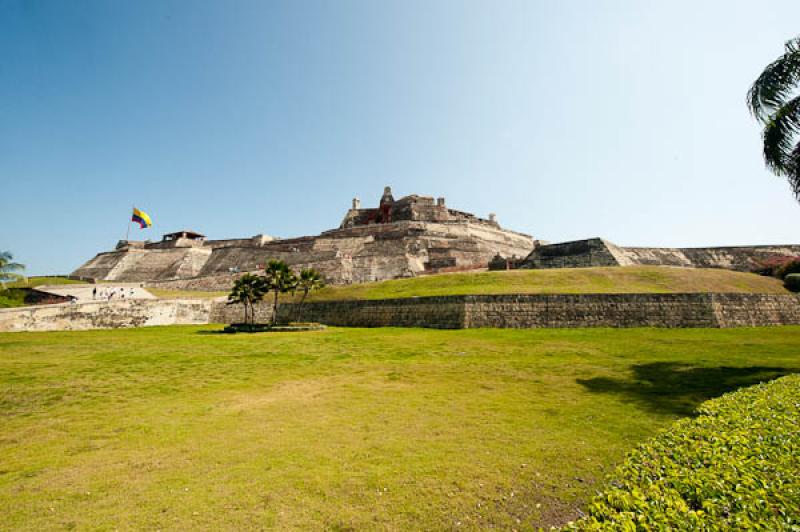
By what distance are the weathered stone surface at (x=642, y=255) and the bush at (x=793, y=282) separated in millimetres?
10628

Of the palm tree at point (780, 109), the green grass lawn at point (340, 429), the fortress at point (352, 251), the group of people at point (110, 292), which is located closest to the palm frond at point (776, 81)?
the palm tree at point (780, 109)

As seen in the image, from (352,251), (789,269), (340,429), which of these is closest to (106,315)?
(352,251)

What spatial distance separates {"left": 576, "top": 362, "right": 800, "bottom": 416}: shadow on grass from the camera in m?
9.04

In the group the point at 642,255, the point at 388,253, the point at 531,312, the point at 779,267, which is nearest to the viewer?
the point at 531,312

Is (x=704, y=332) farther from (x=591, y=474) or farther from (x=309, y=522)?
(x=309, y=522)

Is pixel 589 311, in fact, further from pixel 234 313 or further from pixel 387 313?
pixel 234 313

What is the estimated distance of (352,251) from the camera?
2010 inches

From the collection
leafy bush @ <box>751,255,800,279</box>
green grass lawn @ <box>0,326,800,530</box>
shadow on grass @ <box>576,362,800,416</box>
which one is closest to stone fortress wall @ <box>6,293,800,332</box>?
green grass lawn @ <box>0,326,800,530</box>

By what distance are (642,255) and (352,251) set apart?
33759 millimetres

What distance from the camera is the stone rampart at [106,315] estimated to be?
24.9 meters

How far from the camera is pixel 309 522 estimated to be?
183 inches

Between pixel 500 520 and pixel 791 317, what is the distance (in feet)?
86.9

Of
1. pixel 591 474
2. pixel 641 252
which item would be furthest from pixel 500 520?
pixel 641 252

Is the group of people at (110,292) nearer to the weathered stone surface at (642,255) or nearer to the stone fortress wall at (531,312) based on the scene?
the stone fortress wall at (531,312)
